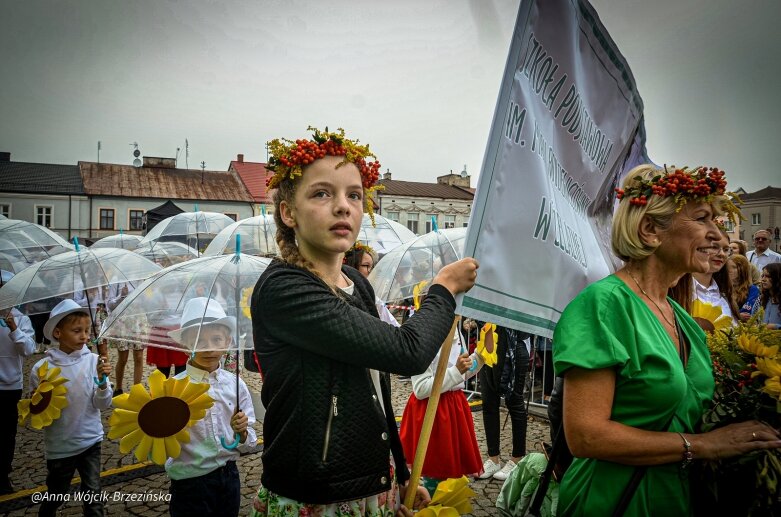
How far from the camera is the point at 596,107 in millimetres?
2281

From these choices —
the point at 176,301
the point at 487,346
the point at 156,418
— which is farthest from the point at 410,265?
the point at 156,418

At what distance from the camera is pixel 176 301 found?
427cm

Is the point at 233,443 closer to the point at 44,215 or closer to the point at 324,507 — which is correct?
the point at 324,507

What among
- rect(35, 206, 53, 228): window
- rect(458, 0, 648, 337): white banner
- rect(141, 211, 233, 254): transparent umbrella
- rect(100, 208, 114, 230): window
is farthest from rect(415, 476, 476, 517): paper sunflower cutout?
rect(35, 206, 53, 228): window

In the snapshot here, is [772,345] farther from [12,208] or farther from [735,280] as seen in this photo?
[12,208]

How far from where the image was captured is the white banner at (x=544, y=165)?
5.87ft

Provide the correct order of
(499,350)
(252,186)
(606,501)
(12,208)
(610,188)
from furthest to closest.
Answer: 1. (252,186)
2. (12,208)
3. (499,350)
4. (610,188)
5. (606,501)

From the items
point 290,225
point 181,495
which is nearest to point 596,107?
point 290,225

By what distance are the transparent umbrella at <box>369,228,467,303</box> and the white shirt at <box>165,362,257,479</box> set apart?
329 centimetres

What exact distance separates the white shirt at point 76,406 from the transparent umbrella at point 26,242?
600 centimetres

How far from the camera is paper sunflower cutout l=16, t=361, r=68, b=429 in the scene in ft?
12.3

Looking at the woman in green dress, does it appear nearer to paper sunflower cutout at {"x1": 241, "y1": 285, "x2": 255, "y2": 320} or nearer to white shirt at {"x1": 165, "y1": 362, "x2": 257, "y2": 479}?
white shirt at {"x1": 165, "y1": 362, "x2": 257, "y2": 479}

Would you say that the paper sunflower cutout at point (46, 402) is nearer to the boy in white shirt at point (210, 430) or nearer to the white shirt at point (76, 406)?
the white shirt at point (76, 406)

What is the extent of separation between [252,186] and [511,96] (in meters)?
47.0
